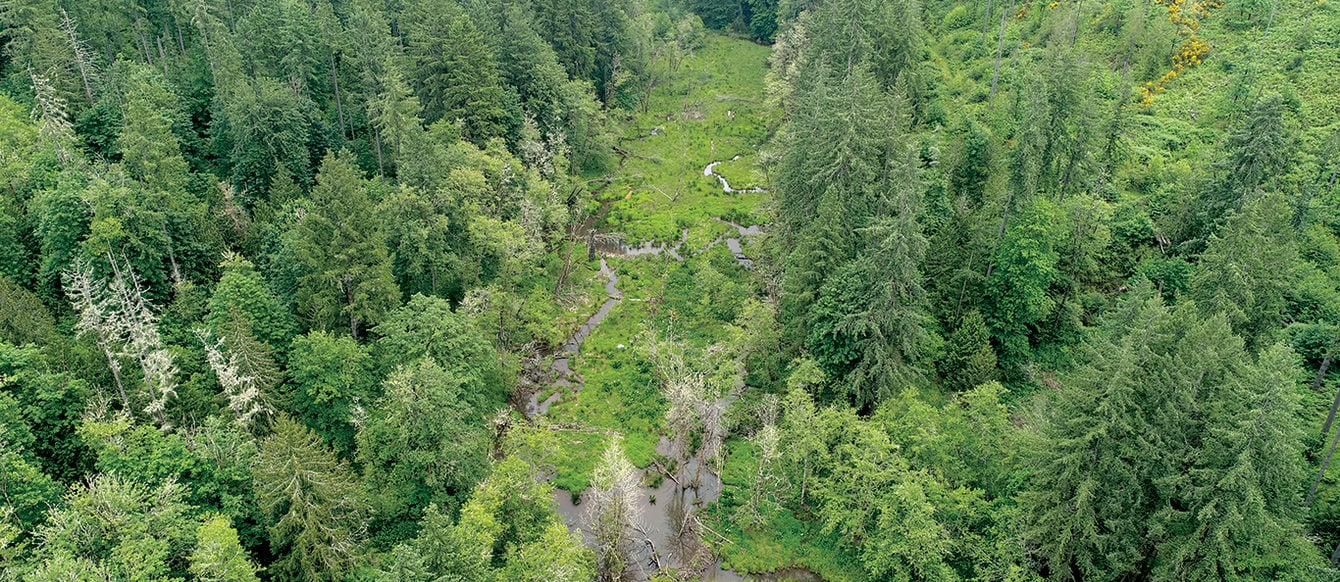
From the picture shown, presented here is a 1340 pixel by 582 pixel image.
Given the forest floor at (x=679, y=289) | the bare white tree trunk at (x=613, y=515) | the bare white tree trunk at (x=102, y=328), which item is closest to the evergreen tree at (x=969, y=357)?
the forest floor at (x=679, y=289)

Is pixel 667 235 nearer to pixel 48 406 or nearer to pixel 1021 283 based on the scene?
pixel 1021 283

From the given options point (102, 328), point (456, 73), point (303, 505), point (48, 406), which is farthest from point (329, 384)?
point (456, 73)

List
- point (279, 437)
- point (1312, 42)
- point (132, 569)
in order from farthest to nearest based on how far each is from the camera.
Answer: point (1312, 42), point (279, 437), point (132, 569)

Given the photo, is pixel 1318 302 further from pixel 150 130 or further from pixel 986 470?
pixel 150 130

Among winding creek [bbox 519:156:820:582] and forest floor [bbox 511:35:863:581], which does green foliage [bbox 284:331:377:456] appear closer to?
forest floor [bbox 511:35:863:581]

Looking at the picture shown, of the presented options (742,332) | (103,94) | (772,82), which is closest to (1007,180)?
(742,332)

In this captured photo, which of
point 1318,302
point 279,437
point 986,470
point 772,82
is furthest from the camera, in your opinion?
point 772,82

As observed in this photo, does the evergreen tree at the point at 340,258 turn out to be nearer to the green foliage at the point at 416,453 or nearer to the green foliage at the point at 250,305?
the green foliage at the point at 250,305
